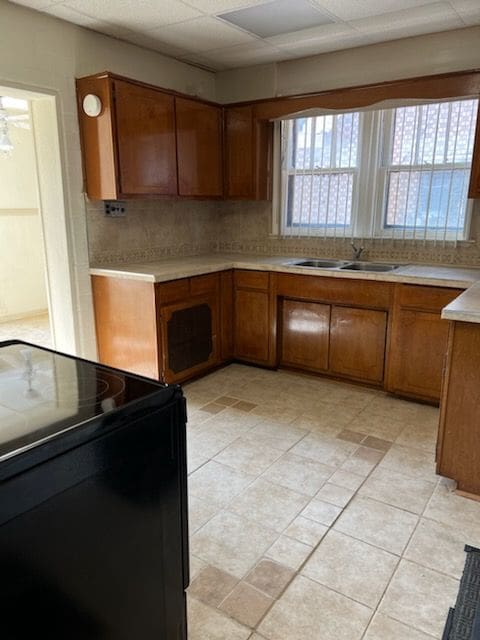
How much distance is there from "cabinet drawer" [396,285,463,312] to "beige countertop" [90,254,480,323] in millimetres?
42

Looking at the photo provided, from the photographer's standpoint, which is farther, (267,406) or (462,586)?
(267,406)

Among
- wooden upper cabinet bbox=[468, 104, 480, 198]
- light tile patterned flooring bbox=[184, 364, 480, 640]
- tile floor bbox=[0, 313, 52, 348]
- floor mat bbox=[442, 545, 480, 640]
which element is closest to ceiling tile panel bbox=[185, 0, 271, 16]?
wooden upper cabinet bbox=[468, 104, 480, 198]

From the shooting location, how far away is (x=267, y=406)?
3.24 meters

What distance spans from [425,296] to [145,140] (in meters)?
2.19

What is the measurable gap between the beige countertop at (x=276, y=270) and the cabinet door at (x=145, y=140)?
1.83 feet

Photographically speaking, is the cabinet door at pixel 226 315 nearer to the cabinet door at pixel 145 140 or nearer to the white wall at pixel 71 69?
the cabinet door at pixel 145 140

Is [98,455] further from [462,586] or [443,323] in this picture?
[443,323]

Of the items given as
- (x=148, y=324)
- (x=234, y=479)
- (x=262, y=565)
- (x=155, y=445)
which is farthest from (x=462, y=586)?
(x=148, y=324)

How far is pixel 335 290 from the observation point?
3.45 m

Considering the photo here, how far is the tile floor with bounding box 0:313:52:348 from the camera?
490 centimetres

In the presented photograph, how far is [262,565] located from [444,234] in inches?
108

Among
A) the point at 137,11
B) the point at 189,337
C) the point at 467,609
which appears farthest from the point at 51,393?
the point at 137,11

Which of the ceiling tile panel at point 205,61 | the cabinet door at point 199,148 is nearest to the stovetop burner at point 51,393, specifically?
the cabinet door at point 199,148

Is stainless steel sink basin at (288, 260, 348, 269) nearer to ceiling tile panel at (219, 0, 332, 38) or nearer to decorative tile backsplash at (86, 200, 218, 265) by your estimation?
decorative tile backsplash at (86, 200, 218, 265)
